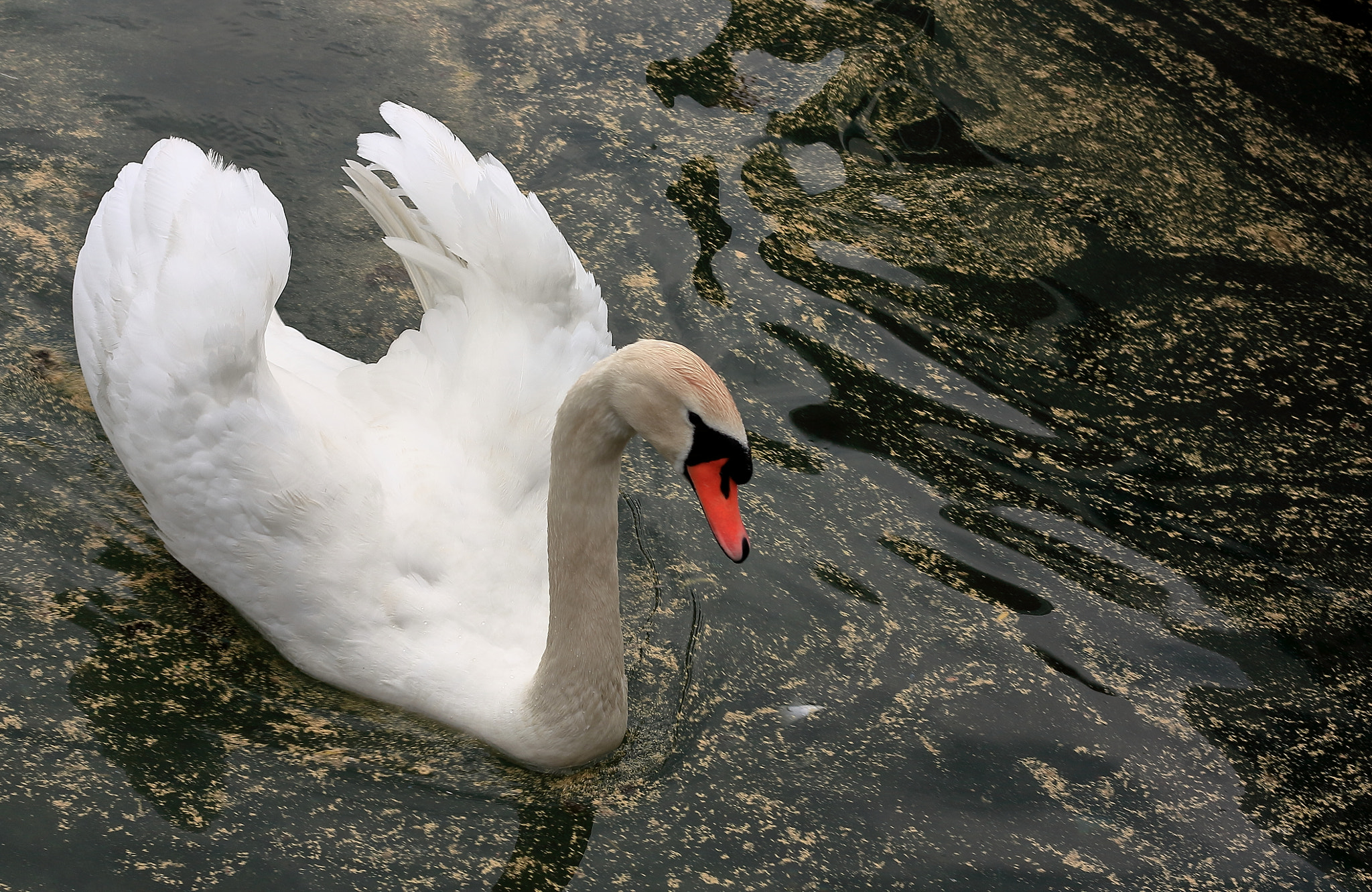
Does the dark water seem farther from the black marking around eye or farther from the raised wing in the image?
the black marking around eye

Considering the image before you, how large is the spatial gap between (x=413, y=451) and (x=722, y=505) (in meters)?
0.99

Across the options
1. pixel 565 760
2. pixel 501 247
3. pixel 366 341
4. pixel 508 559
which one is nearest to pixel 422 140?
pixel 501 247

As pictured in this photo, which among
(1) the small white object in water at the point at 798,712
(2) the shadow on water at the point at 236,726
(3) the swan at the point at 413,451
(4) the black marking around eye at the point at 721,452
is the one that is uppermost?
(4) the black marking around eye at the point at 721,452

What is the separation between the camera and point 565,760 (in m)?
2.91

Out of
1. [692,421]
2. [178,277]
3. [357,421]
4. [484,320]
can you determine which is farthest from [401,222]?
[692,421]

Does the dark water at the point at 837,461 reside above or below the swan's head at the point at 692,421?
below

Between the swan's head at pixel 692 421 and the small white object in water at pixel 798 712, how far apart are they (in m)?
0.72

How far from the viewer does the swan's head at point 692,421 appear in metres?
2.46

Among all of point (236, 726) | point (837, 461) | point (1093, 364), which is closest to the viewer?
point (236, 726)

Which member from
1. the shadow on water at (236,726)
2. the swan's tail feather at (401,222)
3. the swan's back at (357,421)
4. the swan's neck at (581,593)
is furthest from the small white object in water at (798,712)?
the swan's tail feather at (401,222)

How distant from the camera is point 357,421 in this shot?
3.30 metres

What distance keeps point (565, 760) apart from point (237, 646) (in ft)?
2.79

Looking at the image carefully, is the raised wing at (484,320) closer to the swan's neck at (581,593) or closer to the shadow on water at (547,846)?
the swan's neck at (581,593)

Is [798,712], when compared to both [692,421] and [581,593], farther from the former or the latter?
[692,421]
